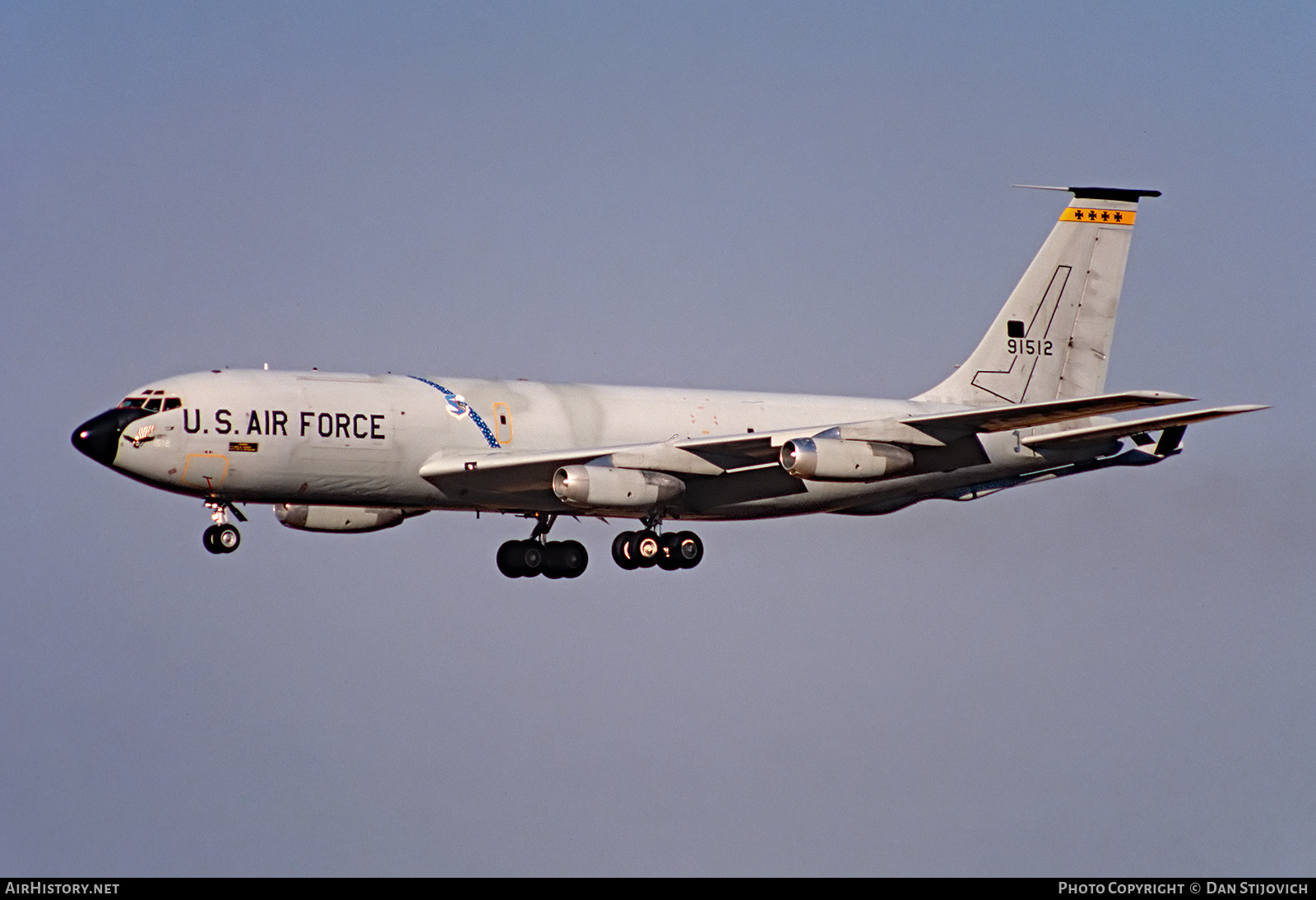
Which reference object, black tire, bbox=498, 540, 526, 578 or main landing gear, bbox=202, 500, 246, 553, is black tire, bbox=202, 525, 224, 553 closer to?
main landing gear, bbox=202, 500, 246, 553

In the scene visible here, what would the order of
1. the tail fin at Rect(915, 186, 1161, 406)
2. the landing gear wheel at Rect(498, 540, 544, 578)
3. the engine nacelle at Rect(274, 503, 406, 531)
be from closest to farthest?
the engine nacelle at Rect(274, 503, 406, 531) → the landing gear wheel at Rect(498, 540, 544, 578) → the tail fin at Rect(915, 186, 1161, 406)

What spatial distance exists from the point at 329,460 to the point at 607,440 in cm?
791

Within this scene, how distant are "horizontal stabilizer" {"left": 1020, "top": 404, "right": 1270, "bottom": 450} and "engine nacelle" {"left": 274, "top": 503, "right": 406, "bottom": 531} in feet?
58.6

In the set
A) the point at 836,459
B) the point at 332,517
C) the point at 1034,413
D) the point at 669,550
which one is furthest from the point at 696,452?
the point at 332,517

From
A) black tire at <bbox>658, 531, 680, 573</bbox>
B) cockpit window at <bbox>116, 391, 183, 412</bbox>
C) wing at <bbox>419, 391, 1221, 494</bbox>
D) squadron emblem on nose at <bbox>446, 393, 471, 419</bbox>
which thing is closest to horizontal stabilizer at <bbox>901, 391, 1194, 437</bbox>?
wing at <bbox>419, 391, 1221, 494</bbox>

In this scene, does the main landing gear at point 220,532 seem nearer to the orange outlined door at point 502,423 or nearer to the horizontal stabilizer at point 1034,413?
the orange outlined door at point 502,423

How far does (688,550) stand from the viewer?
183 feet

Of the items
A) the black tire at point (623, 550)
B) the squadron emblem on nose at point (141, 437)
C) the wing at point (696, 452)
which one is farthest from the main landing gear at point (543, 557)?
the squadron emblem on nose at point (141, 437)

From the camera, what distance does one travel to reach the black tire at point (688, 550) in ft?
182

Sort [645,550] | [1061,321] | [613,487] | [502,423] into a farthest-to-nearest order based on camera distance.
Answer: [1061,321]
[645,550]
[502,423]
[613,487]

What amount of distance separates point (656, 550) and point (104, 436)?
14.6 meters

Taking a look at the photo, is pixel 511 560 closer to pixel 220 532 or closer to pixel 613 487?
pixel 613 487

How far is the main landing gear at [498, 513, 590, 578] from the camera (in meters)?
58.2
